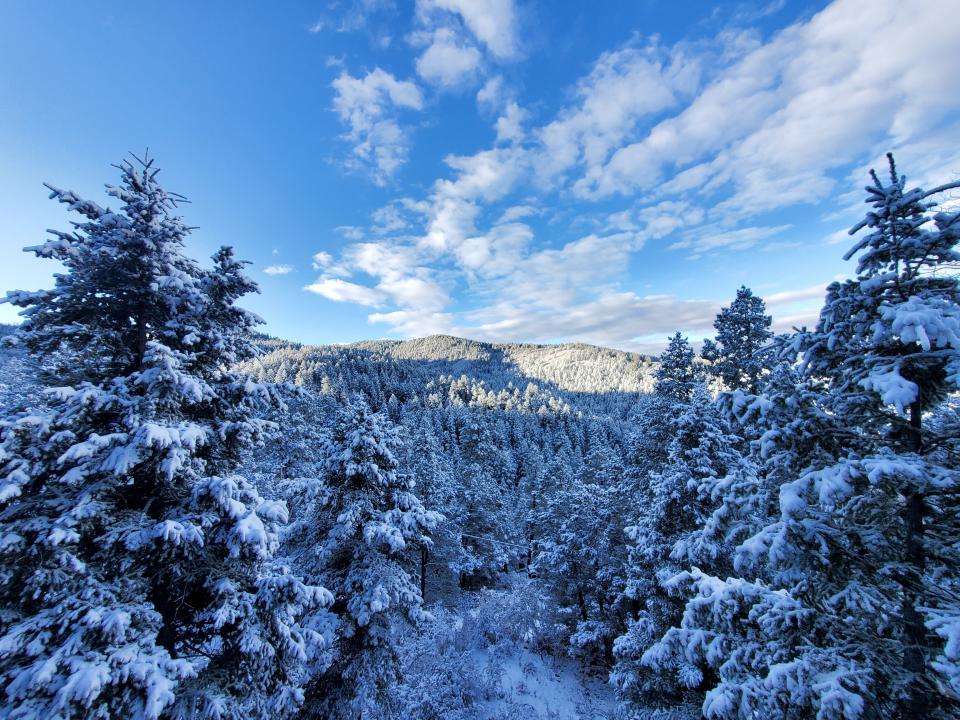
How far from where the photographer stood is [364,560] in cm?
1248

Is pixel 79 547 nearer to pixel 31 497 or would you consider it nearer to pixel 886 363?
pixel 31 497

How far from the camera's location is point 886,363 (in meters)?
5.02

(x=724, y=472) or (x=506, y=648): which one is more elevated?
(x=724, y=472)

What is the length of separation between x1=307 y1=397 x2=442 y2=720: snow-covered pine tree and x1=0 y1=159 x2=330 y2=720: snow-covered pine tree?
14.0 feet

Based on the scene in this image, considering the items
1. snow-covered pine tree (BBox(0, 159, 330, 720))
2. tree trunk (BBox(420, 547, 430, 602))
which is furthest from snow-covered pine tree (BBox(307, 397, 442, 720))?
tree trunk (BBox(420, 547, 430, 602))

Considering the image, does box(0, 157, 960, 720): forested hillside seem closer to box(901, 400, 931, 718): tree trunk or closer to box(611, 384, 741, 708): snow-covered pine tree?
box(901, 400, 931, 718): tree trunk

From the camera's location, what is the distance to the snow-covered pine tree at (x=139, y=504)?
16.9 feet

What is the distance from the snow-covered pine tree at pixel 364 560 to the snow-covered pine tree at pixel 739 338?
14.1 meters

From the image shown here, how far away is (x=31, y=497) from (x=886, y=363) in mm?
11902

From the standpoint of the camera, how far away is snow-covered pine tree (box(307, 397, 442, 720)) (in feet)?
37.7

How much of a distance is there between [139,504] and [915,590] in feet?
37.0

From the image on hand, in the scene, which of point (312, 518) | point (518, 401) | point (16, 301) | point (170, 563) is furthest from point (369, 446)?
point (518, 401)

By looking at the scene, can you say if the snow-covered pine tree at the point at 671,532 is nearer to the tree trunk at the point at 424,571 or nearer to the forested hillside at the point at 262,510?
the forested hillside at the point at 262,510

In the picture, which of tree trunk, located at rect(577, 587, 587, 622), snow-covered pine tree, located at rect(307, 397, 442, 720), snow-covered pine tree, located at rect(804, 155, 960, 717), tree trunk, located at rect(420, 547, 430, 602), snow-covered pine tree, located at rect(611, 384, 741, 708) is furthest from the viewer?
tree trunk, located at rect(420, 547, 430, 602)
